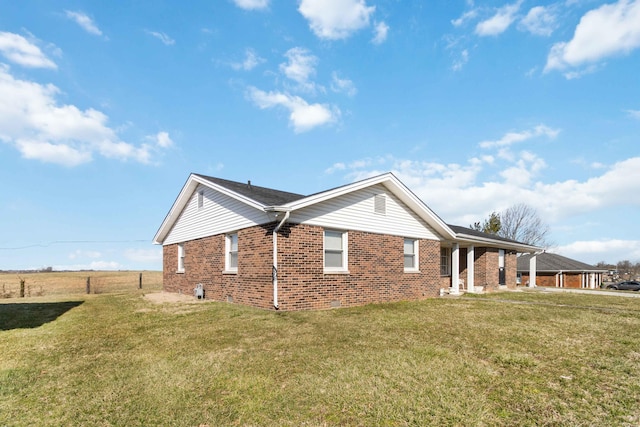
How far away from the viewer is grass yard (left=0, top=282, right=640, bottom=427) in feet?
12.0

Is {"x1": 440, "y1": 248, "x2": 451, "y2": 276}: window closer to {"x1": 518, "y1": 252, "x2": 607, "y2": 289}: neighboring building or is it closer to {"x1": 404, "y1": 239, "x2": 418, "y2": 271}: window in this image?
{"x1": 404, "y1": 239, "x2": 418, "y2": 271}: window

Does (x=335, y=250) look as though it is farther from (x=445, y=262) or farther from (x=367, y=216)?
(x=445, y=262)

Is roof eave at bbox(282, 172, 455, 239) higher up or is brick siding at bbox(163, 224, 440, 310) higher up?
roof eave at bbox(282, 172, 455, 239)

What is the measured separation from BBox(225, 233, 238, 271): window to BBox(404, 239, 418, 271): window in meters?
7.23

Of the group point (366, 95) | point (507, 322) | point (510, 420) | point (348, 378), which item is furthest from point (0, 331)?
point (366, 95)

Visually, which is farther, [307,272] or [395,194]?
[395,194]

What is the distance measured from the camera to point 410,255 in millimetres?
14992

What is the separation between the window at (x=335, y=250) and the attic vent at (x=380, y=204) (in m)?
2.03

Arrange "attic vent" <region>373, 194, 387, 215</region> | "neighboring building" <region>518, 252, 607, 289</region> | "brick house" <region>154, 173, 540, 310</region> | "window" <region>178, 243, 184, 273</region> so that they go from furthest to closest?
"neighboring building" <region>518, 252, 607, 289</region>
"window" <region>178, 243, 184, 273</region>
"attic vent" <region>373, 194, 387, 215</region>
"brick house" <region>154, 173, 540, 310</region>

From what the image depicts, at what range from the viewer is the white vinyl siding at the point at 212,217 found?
1163cm

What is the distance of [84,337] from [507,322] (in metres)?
10.3

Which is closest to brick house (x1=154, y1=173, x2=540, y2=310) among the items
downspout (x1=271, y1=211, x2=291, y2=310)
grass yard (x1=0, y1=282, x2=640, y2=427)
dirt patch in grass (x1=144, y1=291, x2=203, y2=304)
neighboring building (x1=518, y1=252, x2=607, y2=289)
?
downspout (x1=271, y1=211, x2=291, y2=310)

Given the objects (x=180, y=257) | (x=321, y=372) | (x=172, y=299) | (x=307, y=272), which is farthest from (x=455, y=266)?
(x=321, y=372)

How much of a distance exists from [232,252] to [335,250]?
412 cm
